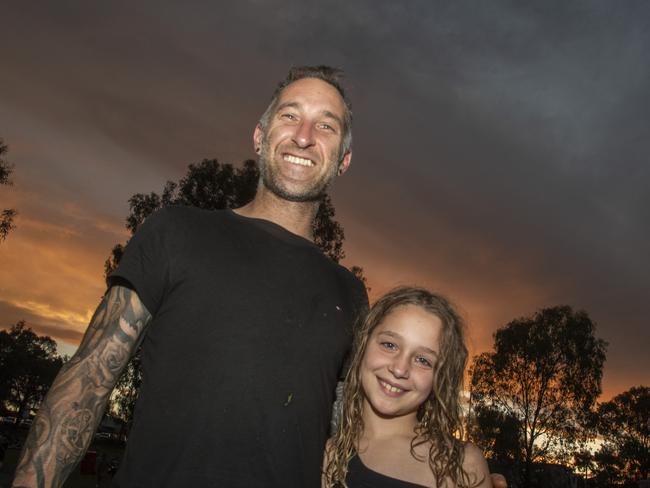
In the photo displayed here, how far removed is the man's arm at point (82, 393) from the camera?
1923mm

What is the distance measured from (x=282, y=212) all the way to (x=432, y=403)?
6.04 ft

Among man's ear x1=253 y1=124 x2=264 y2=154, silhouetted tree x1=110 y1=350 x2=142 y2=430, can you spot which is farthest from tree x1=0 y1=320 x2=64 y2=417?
man's ear x1=253 y1=124 x2=264 y2=154

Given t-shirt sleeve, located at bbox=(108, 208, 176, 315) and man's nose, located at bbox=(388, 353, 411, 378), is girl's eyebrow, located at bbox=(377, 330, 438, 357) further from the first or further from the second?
t-shirt sleeve, located at bbox=(108, 208, 176, 315)

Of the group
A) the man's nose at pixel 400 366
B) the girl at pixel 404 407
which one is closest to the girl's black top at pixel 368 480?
the girl at pixel 404 407

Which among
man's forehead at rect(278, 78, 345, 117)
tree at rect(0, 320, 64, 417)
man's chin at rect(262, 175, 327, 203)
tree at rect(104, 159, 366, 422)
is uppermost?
tree at rect(104, 159, 366, 422)

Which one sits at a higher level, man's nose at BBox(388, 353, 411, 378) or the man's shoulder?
the man's shoulder

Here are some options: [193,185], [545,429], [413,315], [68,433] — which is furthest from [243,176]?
[545,429]

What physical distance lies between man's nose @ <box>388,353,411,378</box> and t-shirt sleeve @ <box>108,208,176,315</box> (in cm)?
167

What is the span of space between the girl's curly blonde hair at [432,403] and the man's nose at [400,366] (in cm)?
25

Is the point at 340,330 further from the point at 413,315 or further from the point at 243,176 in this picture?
the point at 243,176

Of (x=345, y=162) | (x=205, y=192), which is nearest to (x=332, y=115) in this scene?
(x=345, y=162)

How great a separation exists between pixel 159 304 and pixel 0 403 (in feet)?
404

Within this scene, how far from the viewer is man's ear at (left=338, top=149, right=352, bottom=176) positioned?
11.9 feet

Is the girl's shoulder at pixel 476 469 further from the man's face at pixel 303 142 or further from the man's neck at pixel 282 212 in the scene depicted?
the man's face at pixel 303 142
